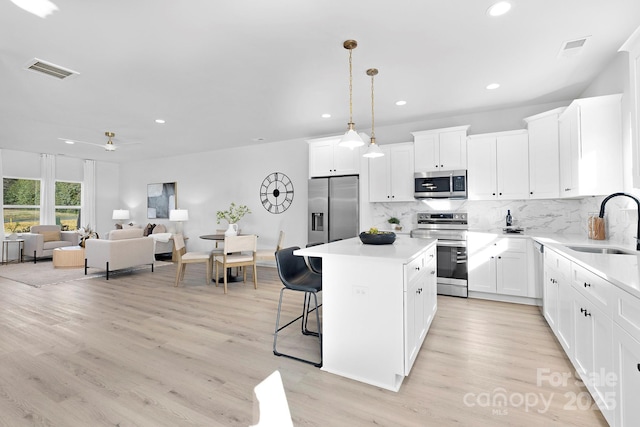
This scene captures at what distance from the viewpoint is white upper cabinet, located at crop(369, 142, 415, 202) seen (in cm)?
481

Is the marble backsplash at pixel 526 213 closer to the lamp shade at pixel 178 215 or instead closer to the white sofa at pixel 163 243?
the lamp shade at pixel 178 215

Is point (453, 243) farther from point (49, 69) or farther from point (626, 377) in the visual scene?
point (49, 69)

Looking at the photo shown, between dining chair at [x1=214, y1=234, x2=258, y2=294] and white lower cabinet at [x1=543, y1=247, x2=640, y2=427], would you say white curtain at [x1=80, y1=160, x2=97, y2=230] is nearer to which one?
dining chair at [x1=214, y1=234, x2=258, y2=294]

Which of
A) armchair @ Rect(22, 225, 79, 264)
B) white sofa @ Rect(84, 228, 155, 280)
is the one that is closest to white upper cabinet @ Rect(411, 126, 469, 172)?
white sofa @ Rect(84, 228, 155, 280)

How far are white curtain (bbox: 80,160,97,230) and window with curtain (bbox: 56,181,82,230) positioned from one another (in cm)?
12

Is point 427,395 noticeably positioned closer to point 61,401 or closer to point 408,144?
point 61,401

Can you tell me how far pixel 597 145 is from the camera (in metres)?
3.07

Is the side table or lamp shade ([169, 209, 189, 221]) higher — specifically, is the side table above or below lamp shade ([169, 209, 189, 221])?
below

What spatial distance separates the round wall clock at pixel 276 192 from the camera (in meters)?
6.47

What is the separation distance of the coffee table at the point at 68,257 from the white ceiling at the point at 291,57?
2.75 metres

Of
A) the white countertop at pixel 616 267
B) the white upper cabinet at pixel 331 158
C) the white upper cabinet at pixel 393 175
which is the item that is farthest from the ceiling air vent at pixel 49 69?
the white countertop at pixel 616 267

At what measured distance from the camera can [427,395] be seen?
1981 millimetres

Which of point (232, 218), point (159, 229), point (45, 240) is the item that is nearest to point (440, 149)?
point (232, 218)

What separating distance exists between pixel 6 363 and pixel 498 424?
3590 millimetres
